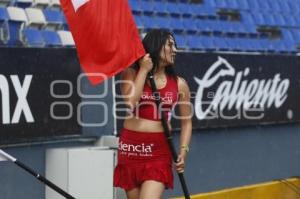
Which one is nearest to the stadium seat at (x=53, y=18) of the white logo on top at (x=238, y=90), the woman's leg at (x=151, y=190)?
the white logo on top at (x=238, y=90)

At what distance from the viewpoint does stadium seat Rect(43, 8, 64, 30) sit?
29.4ft

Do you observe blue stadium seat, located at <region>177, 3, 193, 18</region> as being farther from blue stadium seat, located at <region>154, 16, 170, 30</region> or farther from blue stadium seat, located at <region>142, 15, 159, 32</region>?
blue stadium seat, located at <region>142, 15, 159, 32</region>

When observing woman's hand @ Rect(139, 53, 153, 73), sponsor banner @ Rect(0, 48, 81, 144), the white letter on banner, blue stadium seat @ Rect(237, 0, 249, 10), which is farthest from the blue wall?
the white letter on banner

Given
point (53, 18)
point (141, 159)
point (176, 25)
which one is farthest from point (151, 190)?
point (176, 25)

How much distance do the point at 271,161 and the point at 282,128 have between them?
0.53m

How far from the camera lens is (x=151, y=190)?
5363mm

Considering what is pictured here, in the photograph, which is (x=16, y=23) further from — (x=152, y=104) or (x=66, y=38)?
(x=152, y=104)

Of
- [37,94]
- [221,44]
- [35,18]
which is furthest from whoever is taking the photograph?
[221,44]

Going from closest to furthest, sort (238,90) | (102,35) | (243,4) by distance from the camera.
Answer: (102,35), (238,90), (243,4)

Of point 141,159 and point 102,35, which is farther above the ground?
point 102,35

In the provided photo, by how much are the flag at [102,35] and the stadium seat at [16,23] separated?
245cm

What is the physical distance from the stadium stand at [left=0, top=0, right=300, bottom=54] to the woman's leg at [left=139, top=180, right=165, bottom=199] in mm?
3143

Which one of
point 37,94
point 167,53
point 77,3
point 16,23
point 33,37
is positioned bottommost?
Answer: point 37,94

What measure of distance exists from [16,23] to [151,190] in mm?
3613
